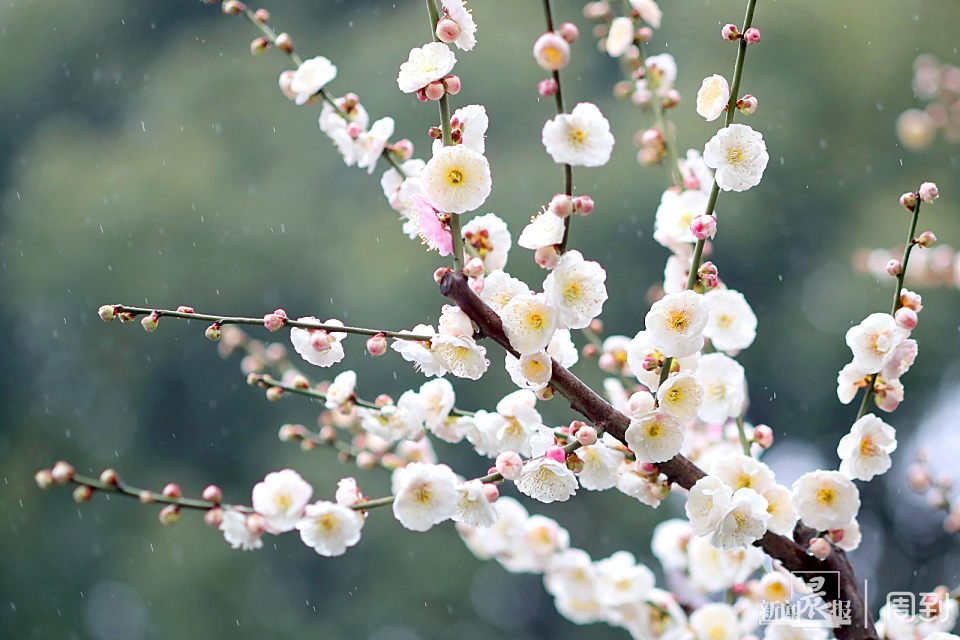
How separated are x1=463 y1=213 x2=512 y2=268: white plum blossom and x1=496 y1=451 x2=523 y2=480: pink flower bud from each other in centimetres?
16

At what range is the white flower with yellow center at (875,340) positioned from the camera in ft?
2.58

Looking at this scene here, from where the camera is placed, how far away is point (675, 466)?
78 centimetres

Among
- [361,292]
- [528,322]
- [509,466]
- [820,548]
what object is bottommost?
[361,292]

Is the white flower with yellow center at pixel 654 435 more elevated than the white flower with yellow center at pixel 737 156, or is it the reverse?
the white flower with yellow center at pixel 737 156

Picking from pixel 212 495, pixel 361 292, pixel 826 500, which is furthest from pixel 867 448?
pixel 361 292

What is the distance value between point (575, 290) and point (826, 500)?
10.8 inches

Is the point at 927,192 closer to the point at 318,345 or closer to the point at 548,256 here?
the point at 548,256

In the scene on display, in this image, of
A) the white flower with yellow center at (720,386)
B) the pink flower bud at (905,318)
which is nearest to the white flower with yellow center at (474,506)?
the white flower with yellow center at (720,386)

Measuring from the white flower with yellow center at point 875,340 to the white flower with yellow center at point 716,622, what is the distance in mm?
336

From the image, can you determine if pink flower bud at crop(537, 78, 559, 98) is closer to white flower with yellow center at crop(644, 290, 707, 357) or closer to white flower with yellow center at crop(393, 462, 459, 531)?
white flower with yellow center at crop(644, 290, 707, 357)

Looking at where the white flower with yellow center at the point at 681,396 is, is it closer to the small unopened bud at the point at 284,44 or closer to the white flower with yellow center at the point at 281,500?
the white flower with yellow center at the point at 281,500

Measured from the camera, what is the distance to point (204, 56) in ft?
14.9

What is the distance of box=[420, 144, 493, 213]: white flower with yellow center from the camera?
2.26ft

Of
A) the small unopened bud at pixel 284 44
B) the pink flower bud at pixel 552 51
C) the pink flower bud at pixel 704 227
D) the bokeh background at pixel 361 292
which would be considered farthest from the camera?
the bokeh background at pixel 361 292
